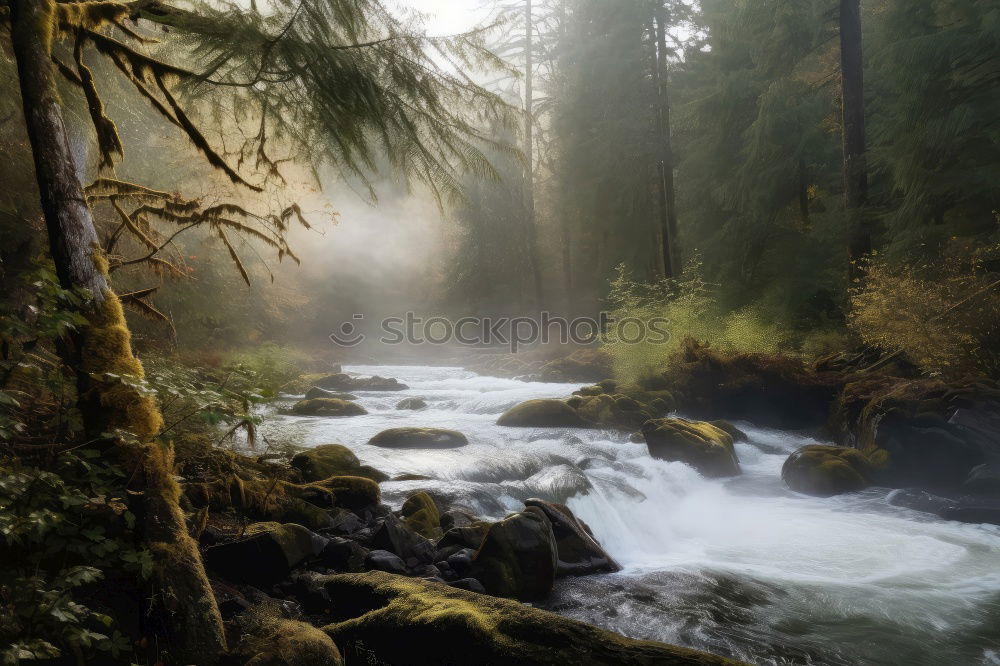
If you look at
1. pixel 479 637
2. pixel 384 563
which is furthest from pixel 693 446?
pixel 479 637

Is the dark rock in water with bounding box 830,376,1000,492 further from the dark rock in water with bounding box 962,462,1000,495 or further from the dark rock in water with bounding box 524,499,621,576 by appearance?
the dark rock in water with bounding box 524,499,621,576

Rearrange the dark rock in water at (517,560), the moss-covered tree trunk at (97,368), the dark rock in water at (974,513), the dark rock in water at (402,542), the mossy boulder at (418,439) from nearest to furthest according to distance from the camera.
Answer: the moss-covered tree trunk at (97,368)
the dark rock in water at (517,560)
the dark rock in water at (402,542)
the dark rock in water at (974,513)
the mossy boulder at (418,439)

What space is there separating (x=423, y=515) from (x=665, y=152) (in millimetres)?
16584

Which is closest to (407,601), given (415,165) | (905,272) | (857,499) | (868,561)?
(415,165)

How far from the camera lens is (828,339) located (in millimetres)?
14031

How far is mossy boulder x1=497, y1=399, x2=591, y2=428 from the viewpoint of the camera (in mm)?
12422

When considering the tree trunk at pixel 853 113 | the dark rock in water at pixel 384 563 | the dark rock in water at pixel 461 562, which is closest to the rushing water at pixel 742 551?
the dark rock in water at pixel 461 562

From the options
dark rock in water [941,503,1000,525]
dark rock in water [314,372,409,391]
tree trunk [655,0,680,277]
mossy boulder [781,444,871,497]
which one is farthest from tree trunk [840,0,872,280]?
dark rock in water [314,372,409,391]

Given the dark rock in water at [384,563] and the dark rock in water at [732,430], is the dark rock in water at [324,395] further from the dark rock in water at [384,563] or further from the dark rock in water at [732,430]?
the dark rock in water at [384,563]

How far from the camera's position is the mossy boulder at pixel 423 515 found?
6182mm

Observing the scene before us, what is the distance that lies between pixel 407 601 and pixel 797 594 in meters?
4.29

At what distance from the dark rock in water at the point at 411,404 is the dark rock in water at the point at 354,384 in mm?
3167

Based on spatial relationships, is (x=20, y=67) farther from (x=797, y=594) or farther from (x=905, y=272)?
(x=905, y=272)

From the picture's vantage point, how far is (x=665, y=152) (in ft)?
64.2
